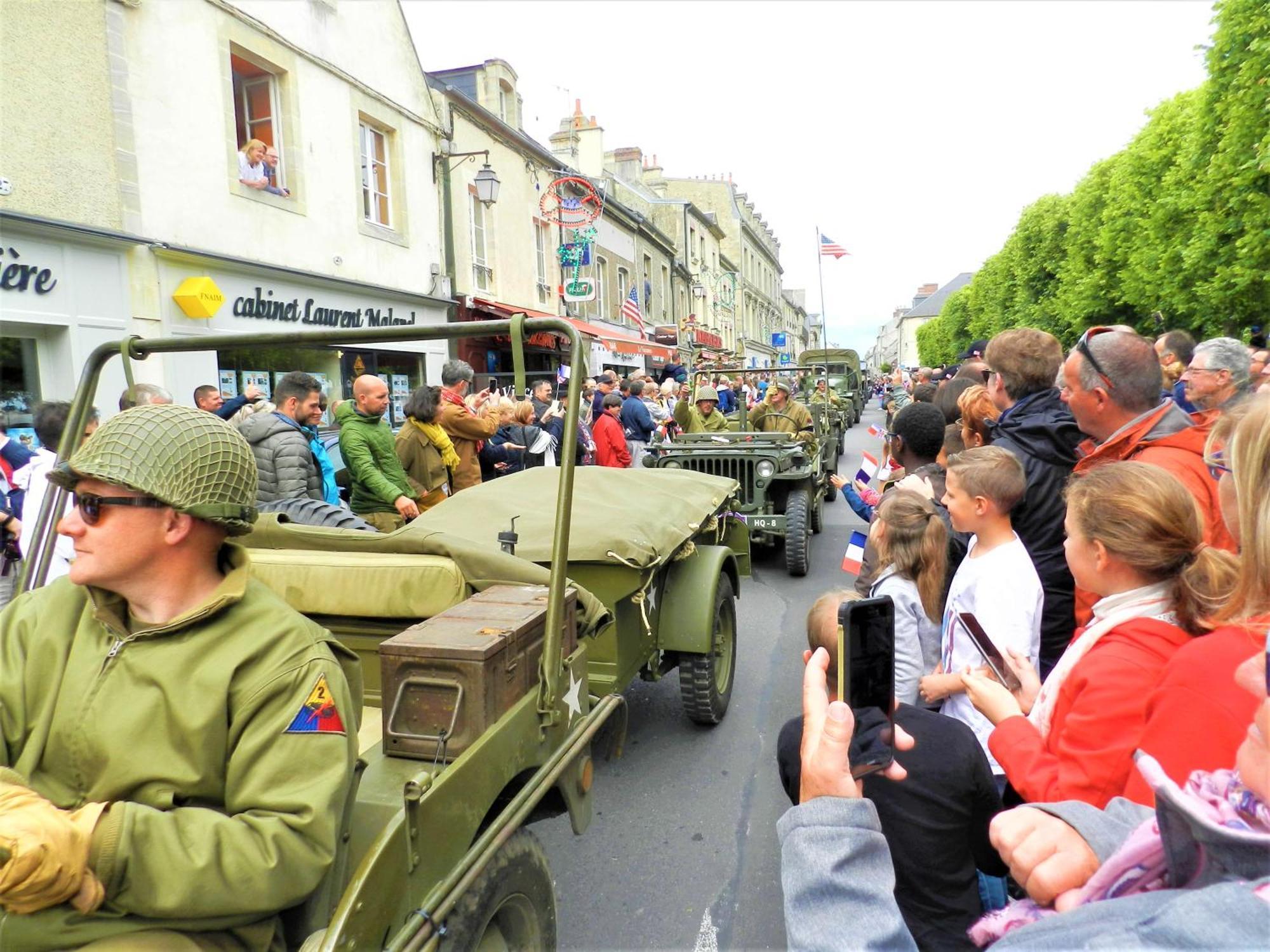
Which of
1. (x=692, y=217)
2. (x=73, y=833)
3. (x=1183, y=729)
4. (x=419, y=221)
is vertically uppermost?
(x=692, y=217)

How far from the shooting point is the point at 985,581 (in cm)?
262

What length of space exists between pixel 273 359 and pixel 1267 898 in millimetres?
11547

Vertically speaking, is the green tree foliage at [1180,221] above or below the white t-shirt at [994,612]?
above

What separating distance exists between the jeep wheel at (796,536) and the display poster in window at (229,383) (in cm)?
674

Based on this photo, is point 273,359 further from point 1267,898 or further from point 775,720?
point 1267,898

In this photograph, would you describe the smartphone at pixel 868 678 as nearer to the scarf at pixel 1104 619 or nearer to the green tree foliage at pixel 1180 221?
the scarf at pixel 1104 619

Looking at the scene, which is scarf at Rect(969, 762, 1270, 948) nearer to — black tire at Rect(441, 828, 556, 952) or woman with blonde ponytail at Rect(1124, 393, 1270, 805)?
woman with blonde ponytail at Rect(1124, 393, 1270, 805)

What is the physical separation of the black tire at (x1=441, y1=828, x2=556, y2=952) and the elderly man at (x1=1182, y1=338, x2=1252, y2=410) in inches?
176

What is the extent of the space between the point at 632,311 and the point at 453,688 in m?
21.5

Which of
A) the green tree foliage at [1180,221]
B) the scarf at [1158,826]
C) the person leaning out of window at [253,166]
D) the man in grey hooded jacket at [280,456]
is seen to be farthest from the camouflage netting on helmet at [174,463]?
the green tree foliage at [1180,221]

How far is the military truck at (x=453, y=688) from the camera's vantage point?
1613mm

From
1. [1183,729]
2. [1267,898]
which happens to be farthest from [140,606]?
[1183,729]

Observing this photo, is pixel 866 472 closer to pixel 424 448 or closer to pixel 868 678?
pixel 424 448

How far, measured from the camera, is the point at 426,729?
196 cm
